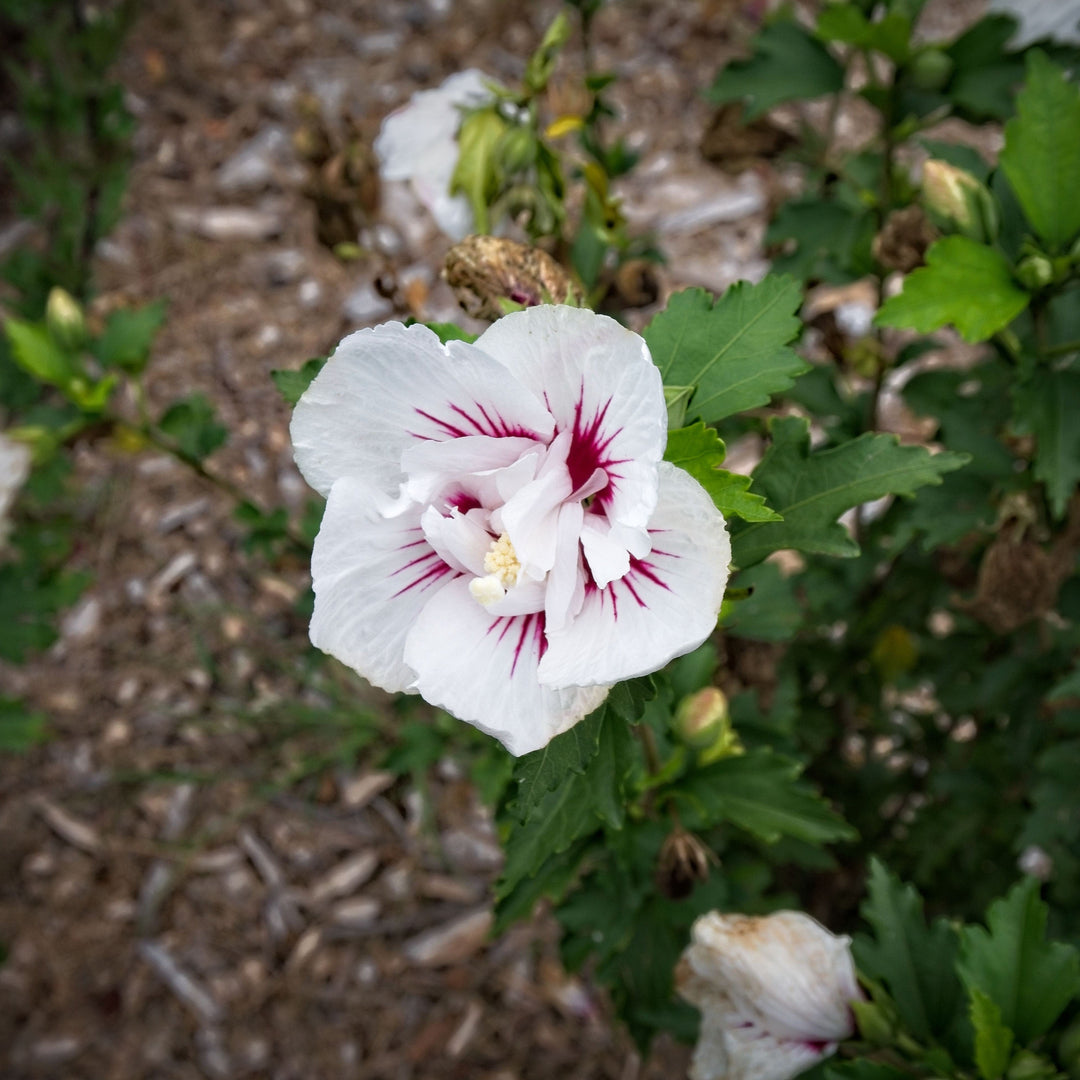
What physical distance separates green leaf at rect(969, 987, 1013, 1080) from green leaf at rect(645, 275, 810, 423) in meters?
0.71

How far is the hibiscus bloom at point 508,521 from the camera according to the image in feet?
2.91

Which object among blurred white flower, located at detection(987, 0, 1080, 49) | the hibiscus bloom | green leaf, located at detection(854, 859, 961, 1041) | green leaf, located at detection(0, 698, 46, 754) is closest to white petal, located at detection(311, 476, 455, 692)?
the hibiscus bloom

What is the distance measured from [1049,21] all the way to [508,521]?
179cm

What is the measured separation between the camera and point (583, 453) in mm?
972

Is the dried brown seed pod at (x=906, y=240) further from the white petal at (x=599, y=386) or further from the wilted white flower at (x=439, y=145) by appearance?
the white petal at (x=599, y=386)

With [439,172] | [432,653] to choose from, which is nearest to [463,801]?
[439,172]

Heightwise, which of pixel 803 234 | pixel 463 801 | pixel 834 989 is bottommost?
pixel 463 801

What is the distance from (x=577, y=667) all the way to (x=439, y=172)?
991 millimetres

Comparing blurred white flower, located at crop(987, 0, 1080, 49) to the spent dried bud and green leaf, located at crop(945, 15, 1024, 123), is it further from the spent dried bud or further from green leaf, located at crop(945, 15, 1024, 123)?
the spent dried bud

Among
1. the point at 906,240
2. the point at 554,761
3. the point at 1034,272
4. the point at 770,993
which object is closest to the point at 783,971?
the point at 770,993

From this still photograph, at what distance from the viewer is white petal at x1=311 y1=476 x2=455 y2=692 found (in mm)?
950

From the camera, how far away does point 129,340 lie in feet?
6.65

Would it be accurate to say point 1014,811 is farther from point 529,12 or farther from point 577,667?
point 529,12

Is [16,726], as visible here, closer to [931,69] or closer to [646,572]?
[646,572]
